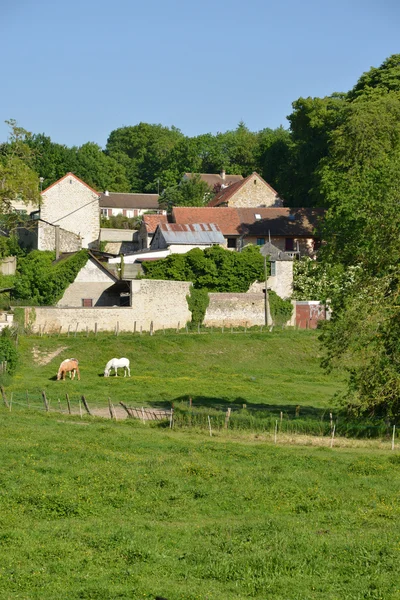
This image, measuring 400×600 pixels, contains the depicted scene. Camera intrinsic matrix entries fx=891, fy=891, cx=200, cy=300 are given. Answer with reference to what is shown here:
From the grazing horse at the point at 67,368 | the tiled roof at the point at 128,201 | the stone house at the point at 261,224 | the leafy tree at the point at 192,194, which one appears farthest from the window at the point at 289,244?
the grazing horse at the point at 67,368

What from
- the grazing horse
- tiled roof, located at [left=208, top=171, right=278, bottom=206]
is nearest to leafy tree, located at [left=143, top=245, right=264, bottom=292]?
the grazing horse

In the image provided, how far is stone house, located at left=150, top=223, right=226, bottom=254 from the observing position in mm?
70188

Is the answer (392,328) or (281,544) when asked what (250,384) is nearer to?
(392,328)

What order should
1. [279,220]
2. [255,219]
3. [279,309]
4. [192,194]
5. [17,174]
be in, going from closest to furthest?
[17,174] → [279,309] → [255,219] → [279,220] → [192,194]

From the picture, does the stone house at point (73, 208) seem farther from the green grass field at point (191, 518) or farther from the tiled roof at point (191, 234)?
the green grass field at point (191, 518)

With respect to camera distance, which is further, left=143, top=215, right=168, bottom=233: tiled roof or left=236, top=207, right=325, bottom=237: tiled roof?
left=236, top=207, right=325, bottom=237: tiled roof

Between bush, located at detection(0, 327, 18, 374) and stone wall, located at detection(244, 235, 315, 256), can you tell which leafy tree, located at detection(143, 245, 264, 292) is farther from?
bush, located at detection(0, 327, 18, 374)

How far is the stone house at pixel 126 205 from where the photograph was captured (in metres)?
106

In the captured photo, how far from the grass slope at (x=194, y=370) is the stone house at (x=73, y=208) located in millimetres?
20988

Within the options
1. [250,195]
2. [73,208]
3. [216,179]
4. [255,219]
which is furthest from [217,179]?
[73,208]

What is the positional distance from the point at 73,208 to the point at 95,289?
48.7ft

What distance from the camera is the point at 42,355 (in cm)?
4978

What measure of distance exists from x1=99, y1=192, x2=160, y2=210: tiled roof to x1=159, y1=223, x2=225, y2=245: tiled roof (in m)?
33.2

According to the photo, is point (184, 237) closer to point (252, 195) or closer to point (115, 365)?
point (252, 195)
